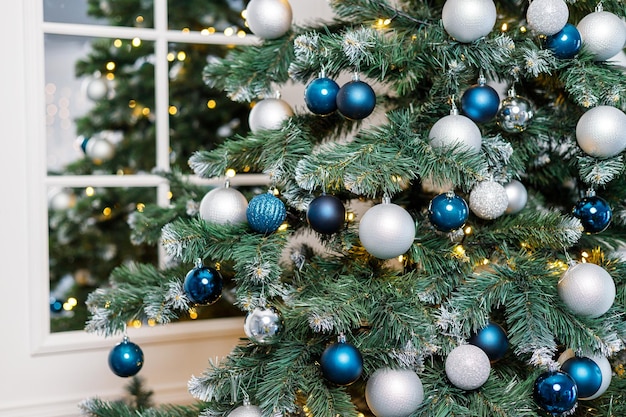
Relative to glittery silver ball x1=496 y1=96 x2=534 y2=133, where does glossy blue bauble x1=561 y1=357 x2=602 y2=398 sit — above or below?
below

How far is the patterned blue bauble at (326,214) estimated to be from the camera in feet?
2.87

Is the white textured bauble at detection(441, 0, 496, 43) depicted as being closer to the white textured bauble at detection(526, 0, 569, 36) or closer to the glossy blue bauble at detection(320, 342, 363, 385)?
the white textured bauble at detection(526, 0, 569, 36)

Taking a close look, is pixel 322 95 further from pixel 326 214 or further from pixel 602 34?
pixel 602 34

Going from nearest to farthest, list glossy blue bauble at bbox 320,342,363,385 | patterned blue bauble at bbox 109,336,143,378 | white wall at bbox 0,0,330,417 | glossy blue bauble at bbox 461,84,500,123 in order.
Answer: glossy blue bauble at bbox 320,342,363,385 < glossy blue bauble at bbox 461,84,500,123 < patterned blue bauble at bbox 109,336,143,378 < white wall at bbox 0,0,330,417

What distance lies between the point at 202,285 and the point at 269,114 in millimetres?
293

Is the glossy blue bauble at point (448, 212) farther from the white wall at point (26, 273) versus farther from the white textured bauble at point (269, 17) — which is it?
the white wall at point (26, 273)

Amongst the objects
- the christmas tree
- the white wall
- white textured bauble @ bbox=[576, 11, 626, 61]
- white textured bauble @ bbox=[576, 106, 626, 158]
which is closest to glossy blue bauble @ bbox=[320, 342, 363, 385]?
the christmas tree

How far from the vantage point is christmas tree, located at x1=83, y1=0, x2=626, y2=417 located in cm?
83

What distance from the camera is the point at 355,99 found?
89cm

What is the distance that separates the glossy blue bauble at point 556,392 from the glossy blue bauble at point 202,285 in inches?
17.9

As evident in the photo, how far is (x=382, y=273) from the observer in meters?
0.93

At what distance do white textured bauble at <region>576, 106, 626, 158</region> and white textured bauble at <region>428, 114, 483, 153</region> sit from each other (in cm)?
16

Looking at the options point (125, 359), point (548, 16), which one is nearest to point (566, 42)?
point (548, 16)

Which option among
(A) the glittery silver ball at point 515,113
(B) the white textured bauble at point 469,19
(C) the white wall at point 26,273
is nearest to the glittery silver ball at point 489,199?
(A) the glittery silver ball at point 515,113
